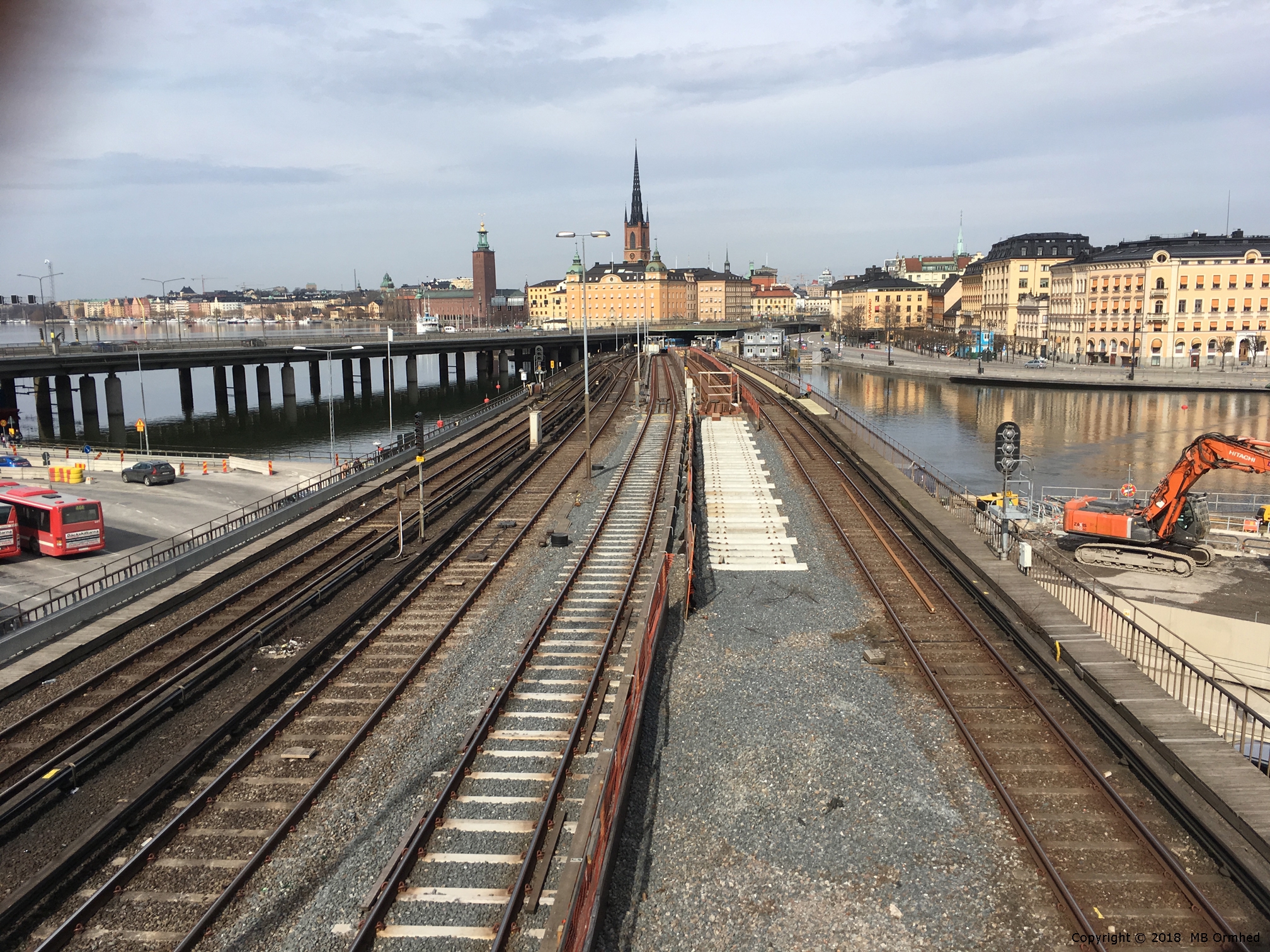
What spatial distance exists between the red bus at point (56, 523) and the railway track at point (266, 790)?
535 inches

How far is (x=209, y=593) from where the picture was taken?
19875mm

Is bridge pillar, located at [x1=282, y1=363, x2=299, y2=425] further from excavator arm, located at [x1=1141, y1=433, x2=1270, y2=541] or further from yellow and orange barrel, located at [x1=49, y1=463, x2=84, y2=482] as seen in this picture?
excavator arm, located at [x1=1141, y1=433, x2=1270, y2=541]

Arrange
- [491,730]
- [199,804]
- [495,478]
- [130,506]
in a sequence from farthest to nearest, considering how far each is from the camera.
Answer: [130,506] → [495,478] → [491,730] → [199,804]

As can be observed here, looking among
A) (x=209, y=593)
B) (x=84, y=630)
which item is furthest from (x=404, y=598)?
(x=84, y=630)

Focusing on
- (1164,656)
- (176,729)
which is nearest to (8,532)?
(176,729)

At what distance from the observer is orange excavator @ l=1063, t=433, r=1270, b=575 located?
78.8 ft

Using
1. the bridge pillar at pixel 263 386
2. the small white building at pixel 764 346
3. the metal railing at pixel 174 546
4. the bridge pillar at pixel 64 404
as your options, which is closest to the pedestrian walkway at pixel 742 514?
the metal railing at pixel 174 546

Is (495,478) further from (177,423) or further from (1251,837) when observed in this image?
(177,423)

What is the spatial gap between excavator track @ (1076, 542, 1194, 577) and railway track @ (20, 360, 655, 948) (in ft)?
56.9

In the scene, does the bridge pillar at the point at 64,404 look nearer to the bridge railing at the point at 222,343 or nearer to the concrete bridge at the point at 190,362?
the concrete bridge at the point at 190,362

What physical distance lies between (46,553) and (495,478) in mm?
14054

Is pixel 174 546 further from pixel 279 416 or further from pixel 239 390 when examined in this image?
pixel 239 390

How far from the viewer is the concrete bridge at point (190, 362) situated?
74688 millimetres

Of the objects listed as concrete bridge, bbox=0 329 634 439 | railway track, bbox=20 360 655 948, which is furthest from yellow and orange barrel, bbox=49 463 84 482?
railway track, bbox=20 360 655 948
